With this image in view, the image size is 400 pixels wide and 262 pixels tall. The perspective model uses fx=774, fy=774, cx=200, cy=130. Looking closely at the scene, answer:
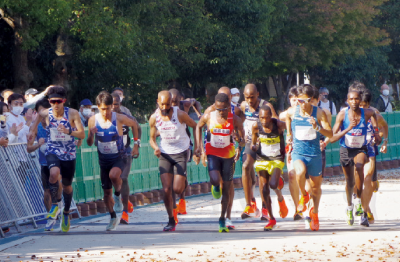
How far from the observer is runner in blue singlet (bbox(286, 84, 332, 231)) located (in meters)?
9.50

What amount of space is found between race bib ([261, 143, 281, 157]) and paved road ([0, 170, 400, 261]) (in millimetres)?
950

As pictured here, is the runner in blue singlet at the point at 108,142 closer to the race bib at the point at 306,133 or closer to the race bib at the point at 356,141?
the race bib at the point at 306,133

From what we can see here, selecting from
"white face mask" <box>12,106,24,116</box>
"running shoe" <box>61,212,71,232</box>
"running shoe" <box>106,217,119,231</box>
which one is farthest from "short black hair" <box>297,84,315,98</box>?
"white face mask" <box>12,106,24,116</box>

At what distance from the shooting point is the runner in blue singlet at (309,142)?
31.2 ft

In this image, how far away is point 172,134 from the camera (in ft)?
32.2

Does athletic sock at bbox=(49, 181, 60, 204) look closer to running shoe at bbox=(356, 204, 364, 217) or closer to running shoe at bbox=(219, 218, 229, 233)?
running shoe at bbox=(219, 218, 229, 233)

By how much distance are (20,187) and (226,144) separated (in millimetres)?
3016

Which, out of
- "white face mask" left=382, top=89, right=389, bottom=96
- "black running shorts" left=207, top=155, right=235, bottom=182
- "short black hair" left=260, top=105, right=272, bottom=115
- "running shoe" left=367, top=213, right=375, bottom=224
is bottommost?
"running shoe" left=367, top=213, right=375, bottom=224

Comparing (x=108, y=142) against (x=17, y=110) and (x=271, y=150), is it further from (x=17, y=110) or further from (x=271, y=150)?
(x=17, y=110)

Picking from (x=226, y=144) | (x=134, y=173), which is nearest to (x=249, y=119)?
(x=226, y=144)

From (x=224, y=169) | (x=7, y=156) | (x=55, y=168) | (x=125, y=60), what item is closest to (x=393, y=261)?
(x=224, y=169)

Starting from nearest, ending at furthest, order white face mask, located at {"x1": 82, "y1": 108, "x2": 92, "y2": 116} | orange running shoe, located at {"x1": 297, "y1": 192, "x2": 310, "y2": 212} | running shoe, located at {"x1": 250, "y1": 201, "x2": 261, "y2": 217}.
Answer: orange running shoe, located at {"x1": 297, "y1": 192, "x2": 310, "y2": 212} < running shoe, located at {"x1": 250, "y1": 201, "x2": 261, "y2": 217} < white face mask, located at {"x1": 82, "y1": 108, "x2": 92, "y2": 116}

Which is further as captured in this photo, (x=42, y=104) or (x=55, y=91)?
(x=42, y=104)

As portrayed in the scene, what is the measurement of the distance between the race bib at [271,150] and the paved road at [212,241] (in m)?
0.95
